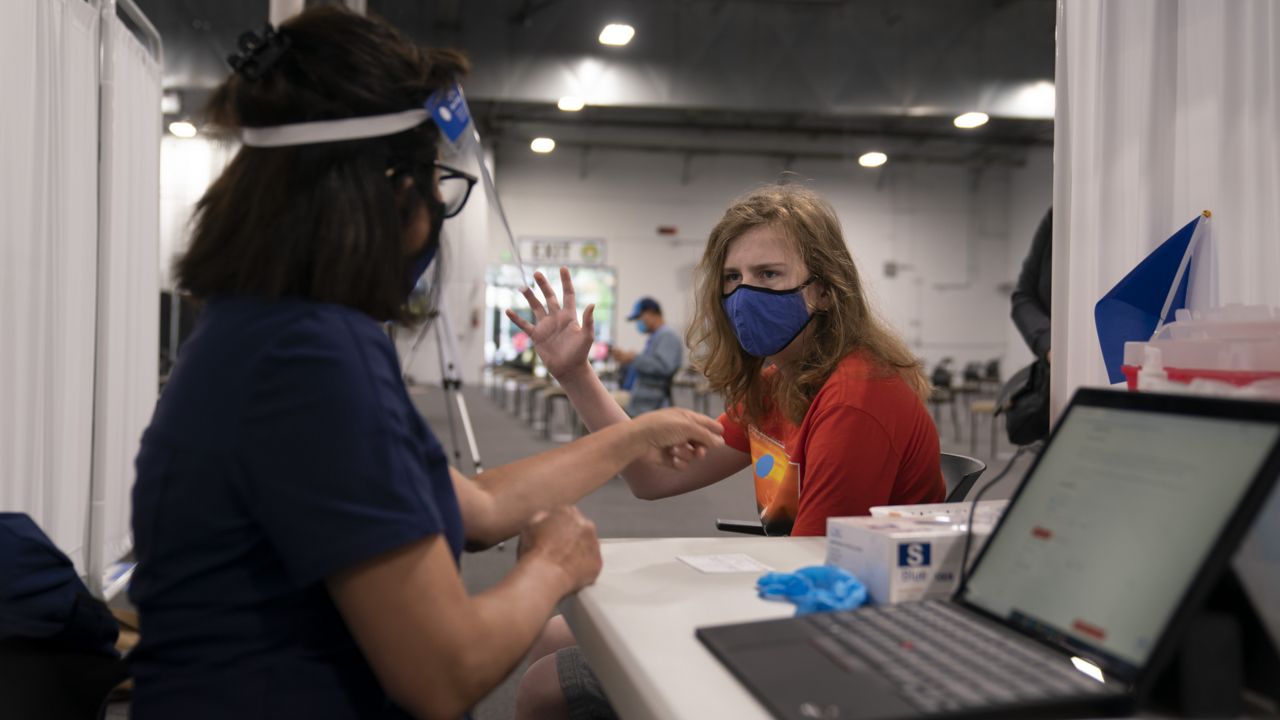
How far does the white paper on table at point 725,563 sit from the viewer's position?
3.39 feet

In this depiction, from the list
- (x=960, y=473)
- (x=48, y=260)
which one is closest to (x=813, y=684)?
(x=960, y=473)

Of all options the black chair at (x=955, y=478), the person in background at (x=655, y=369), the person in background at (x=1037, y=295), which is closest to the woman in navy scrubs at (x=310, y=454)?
the black chair at (x=955, y=478)

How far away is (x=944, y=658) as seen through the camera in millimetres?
674

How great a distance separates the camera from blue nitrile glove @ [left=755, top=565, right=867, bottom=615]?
86 centimetres

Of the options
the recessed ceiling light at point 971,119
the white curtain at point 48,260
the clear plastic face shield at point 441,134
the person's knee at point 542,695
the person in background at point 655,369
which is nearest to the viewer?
the clear plastic face shield at point 441,134

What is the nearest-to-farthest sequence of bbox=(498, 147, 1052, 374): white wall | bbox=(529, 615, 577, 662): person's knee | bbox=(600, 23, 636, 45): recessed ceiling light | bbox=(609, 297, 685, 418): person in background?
bbox=(529, 615, 577, 662): person's knee, bbox=(609, 297, 685, 418): person in background, bbox=(600, 23, 636, 45): recessed ceiling light, bbox=(498, 147, 1052, 374): white wall

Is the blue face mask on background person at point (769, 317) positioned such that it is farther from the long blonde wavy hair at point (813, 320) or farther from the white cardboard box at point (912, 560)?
the white cardboard box at point (912, 560)

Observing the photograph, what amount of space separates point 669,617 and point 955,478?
111 cm

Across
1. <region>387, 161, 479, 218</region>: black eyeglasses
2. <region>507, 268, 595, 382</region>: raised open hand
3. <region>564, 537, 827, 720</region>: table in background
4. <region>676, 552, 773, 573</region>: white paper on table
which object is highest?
<region>387, 161, 479, 218</region>: black eyeglasses

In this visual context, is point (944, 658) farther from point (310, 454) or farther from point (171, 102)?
point (171, 102)

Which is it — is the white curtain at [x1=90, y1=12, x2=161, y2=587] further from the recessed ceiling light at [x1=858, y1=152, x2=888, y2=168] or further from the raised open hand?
the recessed ceiling light at [x1=858, y1=152, x2=888, y2=168]

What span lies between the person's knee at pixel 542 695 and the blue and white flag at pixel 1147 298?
3.37 feet

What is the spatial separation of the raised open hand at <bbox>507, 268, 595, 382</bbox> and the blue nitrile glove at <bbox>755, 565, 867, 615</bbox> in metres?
0.84

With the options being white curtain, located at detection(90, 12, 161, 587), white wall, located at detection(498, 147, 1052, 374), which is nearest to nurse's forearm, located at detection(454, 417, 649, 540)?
white curtain, located at detection(90, 12, 161, 587)
